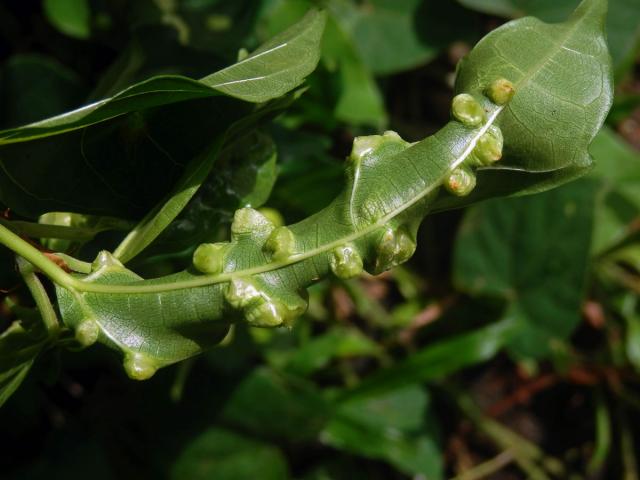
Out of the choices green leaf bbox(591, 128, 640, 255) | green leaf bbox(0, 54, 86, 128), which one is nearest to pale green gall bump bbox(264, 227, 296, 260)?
green leaf bbox(0, 54, 86, 128)

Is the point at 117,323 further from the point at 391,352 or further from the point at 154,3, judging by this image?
the point at 391,352

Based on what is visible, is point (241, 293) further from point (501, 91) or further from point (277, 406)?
point (277, 406)

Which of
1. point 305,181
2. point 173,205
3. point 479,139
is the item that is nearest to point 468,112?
point 479,139

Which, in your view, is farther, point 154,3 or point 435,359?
point 435,359

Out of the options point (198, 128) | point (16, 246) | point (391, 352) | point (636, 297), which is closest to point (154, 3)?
point (198, 128)

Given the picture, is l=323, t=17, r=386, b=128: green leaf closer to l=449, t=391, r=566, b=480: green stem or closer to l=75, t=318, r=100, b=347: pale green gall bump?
l=449, t=391, r=566, b=480: green stem

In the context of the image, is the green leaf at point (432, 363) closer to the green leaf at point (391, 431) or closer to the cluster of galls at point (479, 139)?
the green leaf at point (391, 431)

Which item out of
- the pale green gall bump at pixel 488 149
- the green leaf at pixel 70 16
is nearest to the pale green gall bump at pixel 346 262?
the pale green gall bump at pixel 488 149
